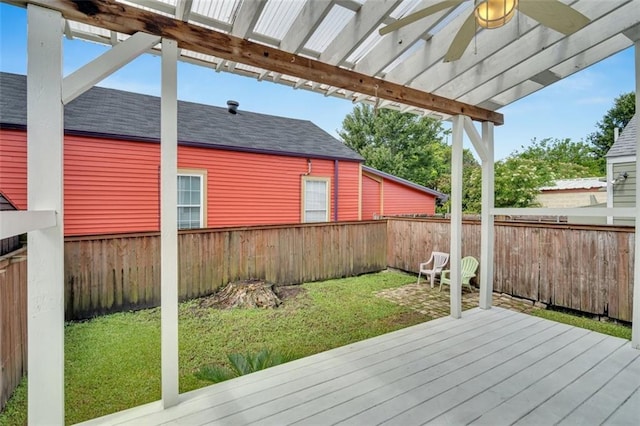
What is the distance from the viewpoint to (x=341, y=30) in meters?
2.59

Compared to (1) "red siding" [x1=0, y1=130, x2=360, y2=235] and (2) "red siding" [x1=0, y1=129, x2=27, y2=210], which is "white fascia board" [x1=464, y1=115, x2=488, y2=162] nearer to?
(1) "red siding" [x1=0, y1=130, x2=360, y2=235]

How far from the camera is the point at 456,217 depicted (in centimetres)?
371

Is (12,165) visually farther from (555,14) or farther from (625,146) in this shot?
(625,146)

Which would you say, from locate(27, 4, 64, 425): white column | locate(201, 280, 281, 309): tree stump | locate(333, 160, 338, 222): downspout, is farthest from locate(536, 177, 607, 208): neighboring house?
locate(27, 4, 64, 425): white column

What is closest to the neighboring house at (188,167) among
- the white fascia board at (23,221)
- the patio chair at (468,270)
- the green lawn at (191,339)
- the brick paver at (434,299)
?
the green lawn at (191,339)

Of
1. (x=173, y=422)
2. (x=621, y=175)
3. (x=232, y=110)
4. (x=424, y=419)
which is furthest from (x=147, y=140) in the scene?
(x=621, y=175)

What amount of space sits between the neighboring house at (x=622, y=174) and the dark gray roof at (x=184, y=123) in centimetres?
662

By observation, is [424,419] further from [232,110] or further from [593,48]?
[232,110]

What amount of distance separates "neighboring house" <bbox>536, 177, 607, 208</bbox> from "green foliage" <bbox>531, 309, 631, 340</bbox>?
13.1 meters

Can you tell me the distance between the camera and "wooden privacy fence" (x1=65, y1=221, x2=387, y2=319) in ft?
14.1

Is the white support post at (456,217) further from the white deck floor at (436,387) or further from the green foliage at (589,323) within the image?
the green foliage at (589,323)

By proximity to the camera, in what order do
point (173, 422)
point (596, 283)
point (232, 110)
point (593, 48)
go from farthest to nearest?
point (232, 110) → point (596, 283) → point (593, 48) → point (173, 422)

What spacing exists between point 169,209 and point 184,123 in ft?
20.9

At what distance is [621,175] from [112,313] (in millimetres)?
11306
